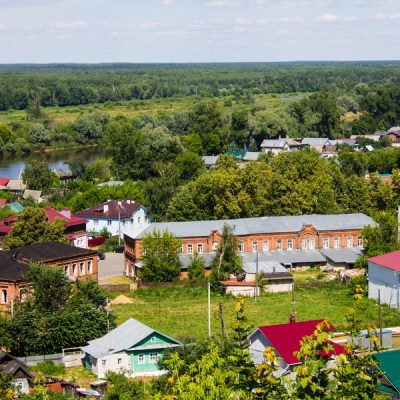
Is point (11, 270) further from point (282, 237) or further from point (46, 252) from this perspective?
point (282, 237)

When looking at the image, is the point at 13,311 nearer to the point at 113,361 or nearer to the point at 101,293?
the point at 101,293

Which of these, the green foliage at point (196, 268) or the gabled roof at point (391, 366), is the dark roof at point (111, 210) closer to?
the green foliage at point (196, 268)

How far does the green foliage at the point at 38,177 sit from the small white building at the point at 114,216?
45.6 ft

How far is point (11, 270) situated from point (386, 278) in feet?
52.4

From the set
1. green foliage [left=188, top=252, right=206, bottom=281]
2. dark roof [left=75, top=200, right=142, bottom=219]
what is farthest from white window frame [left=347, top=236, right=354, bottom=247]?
dark roof [left=75, top=200, right=142, bottom=219]

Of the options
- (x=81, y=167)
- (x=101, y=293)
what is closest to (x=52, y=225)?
(x=101, y=293)

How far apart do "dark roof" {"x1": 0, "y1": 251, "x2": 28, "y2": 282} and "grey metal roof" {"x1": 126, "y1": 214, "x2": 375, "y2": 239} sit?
27.5ft

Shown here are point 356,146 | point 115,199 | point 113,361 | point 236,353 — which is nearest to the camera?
point 236,353

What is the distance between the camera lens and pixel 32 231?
44.0m

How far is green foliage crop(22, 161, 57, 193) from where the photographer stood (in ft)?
222

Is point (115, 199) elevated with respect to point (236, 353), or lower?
lower

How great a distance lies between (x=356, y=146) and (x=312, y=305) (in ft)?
195

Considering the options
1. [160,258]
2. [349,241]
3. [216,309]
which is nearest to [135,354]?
[216,309]

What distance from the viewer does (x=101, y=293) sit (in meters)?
34.8
